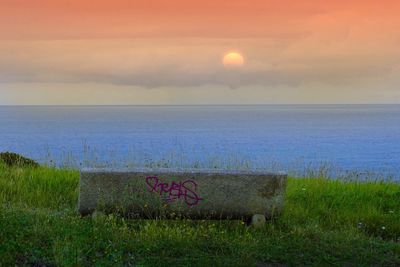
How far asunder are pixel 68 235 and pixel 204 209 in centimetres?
206

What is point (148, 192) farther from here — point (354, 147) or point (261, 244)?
point (354, 147)

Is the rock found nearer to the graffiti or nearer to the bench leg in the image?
the graffiti

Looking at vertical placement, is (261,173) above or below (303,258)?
above

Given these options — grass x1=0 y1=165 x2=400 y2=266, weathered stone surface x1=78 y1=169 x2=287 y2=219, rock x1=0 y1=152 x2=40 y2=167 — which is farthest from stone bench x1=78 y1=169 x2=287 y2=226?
rock x1=0 y1=152 x2=40 y2=167

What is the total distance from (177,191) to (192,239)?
103 cm

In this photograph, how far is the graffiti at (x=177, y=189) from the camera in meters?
7.64

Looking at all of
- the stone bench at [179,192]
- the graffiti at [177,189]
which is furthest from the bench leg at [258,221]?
the graffiti at [177,189]

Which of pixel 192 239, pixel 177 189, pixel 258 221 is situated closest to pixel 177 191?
pixel 177 189

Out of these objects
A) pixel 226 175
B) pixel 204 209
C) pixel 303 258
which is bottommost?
pixel 303 258

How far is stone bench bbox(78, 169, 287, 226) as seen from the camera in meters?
7.59

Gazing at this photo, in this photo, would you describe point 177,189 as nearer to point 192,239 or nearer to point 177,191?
point 177,191

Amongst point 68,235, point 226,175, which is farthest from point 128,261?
point 226,175

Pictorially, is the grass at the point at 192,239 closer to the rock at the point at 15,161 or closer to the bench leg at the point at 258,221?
the bench leg at the point at 258,221

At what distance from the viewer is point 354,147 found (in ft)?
189
